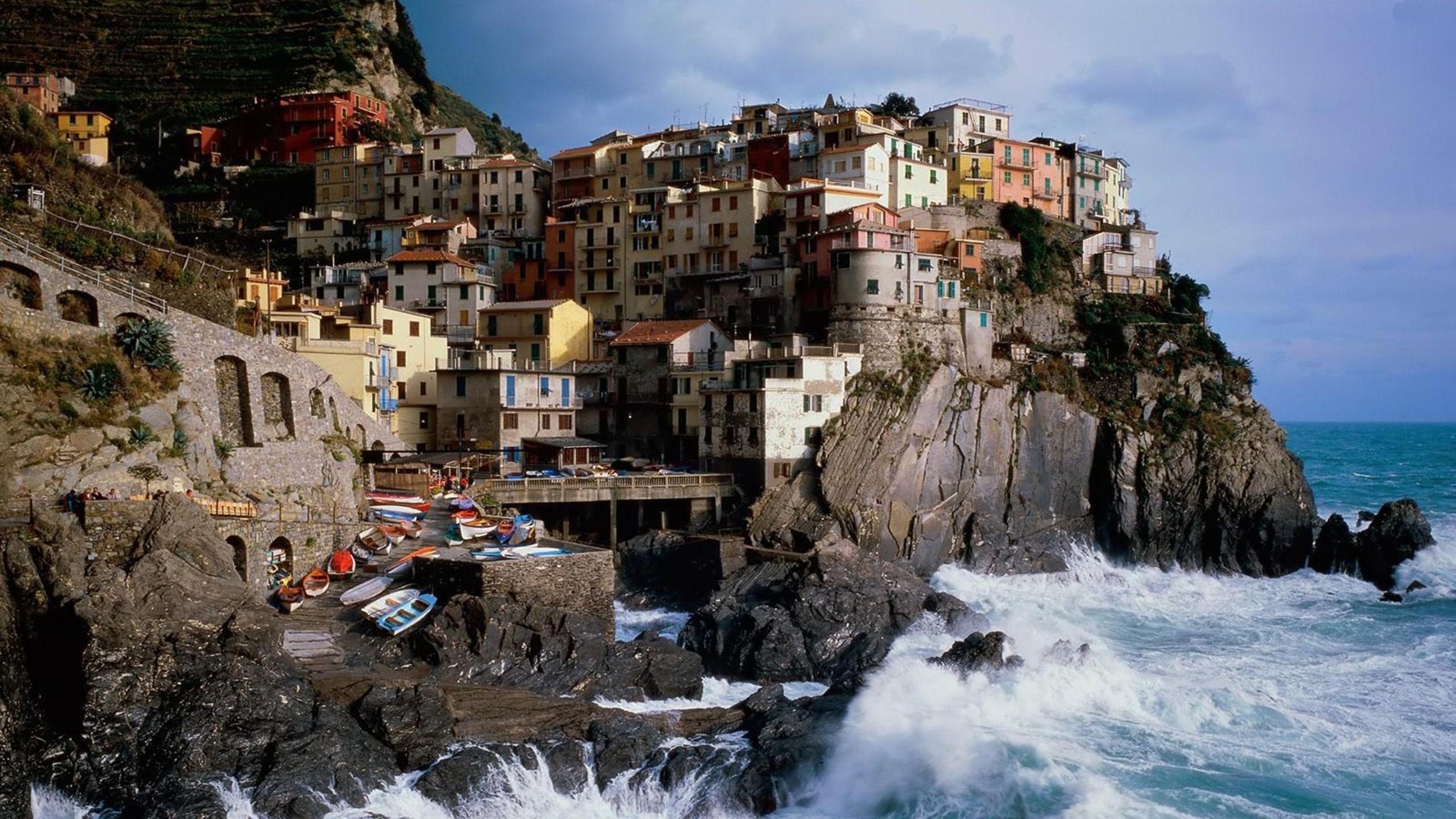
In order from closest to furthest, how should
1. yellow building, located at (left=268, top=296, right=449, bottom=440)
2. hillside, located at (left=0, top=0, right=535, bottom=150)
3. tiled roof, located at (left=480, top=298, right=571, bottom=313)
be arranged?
yellow building, located at (left=268, top=296, right=449, bottom=440)
tiled roof, located at (left=480, top=298, right=571, bottom=313)
hillside, located at (left=0, top=0, right=535, bottom=150)

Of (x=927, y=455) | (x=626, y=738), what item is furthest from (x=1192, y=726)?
(x=927, y=455)

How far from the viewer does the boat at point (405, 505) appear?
153ft

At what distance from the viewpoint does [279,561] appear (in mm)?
39312

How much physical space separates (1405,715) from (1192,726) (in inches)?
274

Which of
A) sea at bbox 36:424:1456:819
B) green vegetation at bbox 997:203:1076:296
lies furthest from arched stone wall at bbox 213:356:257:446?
green vegetation at bbox 997:203:1076:296

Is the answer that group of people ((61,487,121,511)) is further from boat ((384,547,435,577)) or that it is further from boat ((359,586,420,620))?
boat ((384,547,435,577))

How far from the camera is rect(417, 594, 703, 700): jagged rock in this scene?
36.2 meters

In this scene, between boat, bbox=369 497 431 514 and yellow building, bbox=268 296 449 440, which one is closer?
boat, bbox=369 497 431 514

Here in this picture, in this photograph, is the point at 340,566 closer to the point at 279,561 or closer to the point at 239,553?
the point at 279,561

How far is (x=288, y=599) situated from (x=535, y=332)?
110ft

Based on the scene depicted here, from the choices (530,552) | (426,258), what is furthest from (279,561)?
(426,258)

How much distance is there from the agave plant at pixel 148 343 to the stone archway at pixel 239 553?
6.29 m

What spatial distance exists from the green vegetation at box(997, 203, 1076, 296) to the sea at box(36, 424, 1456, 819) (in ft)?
68.7

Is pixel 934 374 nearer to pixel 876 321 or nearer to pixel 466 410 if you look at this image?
pixel 876 321
